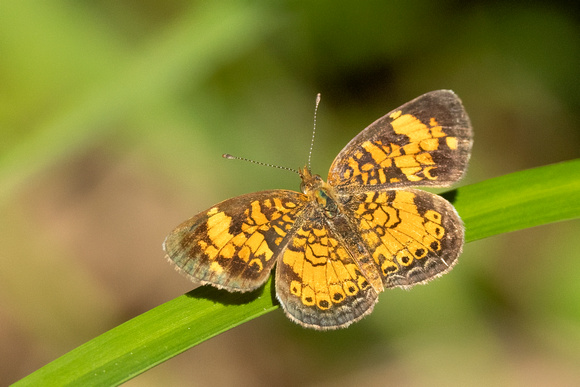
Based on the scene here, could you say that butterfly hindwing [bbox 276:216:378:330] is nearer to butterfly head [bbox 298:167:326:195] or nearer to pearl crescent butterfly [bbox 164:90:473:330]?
pearl crescent butterfly [bbox 164:90:473:330]

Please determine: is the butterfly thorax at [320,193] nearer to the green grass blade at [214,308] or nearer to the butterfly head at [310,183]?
the butterfly head at [310,183]

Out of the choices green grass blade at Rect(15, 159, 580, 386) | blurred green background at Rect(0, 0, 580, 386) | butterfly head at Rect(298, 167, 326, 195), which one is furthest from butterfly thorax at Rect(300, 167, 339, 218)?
blurred green background at Rect(0, 0, 580, 386)

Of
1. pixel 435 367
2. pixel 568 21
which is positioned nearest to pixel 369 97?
pixel 568 21

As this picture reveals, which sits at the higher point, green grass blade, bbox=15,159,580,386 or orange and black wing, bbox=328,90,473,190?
orange and black wing, bbox=328,90,473,190

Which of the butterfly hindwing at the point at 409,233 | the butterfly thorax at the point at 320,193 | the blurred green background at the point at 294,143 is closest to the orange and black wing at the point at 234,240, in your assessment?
the butterfly thorax at the point at 320,193

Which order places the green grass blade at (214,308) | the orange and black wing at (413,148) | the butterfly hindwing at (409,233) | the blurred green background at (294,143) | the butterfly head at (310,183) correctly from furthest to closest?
1. the blurred green background at (294,143)
2. the butterfly head at (310,183)
3. the orange and black wing at (413,148)
4. the butterfly hindwing at (409,233)
5. the green grass blade at (214,308)

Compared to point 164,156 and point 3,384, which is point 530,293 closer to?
point 164,156

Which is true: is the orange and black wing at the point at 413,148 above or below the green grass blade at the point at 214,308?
above
